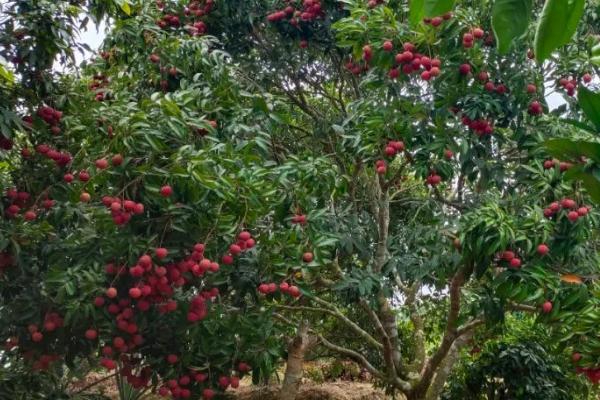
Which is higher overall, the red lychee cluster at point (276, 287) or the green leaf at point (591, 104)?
the red lychee cluster at point (276, 287)

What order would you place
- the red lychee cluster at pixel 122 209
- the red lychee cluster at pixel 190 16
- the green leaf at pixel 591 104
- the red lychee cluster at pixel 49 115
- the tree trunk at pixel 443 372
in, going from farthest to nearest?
the tree trunk at pixel 443 372 → the red lychee cluster at pixel 190 16 → the red lychee cluster at pixel 49 115 → the red lychee cluster at pixel 122 209 → the green leaf at pixel 591 104

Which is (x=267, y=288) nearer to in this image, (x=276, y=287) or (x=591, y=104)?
(x=276, y=287)

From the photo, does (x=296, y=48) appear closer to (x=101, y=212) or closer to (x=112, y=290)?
(x=101, y=212)

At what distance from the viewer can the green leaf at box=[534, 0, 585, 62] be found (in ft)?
2.37

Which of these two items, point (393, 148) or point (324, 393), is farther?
point (324, 393)

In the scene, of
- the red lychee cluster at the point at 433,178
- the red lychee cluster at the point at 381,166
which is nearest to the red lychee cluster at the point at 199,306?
the red lychee cluster at the point at 381,166

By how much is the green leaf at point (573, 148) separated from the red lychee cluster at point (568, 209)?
2660mm

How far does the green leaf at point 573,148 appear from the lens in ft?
3.11

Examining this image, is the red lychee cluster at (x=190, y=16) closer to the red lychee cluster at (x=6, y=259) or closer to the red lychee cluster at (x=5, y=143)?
the red lychee cluster at (x=5, y=143)

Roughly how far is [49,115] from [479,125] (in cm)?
220

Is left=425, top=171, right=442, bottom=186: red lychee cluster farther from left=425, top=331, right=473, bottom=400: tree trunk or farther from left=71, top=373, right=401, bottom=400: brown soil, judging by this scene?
left=71, top=373, right=401, bottom=400: brown soil

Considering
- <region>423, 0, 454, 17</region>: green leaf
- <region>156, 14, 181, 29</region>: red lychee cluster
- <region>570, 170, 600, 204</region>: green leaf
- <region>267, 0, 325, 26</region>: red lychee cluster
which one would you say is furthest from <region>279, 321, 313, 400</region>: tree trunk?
<region>423, 0, 454, 17</region>: green leaf

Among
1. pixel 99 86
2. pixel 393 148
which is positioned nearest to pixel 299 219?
pixel 393 148

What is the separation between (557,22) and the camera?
73 centimetres
